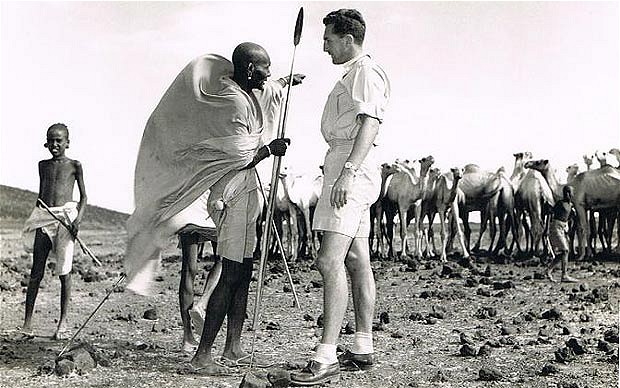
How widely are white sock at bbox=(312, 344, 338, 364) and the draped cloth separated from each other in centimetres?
132

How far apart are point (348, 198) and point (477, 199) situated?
13490 millimetres

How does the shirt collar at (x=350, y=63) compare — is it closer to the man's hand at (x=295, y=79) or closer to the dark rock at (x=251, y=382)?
the man's hand at (x=295, y=79)

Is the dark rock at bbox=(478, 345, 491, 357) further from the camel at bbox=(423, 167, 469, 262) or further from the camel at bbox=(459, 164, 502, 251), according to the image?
the camel at bbox=(459, 164, 502, 251)

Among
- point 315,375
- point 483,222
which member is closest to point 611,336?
point 315,375

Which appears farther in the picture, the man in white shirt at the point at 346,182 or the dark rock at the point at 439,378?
the dark rock at the point at 439,378

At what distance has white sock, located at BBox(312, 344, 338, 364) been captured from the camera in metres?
5.15

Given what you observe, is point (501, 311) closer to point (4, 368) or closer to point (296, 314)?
point (296, 314)

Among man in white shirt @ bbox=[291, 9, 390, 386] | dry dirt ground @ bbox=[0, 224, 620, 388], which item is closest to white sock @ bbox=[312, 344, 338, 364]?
man in white shirt @ bbox=[291, 9, 390, 386]

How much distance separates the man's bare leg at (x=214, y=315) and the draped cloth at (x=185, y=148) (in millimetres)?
574

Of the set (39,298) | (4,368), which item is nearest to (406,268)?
(39,298)

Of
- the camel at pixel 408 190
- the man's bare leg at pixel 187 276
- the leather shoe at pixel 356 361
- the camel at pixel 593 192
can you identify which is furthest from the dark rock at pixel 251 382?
the camel at pixel 593 192

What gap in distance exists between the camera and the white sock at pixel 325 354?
16.9 ft

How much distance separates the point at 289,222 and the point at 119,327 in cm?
1042

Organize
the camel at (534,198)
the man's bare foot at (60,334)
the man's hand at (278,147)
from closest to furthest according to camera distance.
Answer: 1. the man's hand at (278,147)
2. the man's bare foot at (60,334)
3. the camel at (534,198)
